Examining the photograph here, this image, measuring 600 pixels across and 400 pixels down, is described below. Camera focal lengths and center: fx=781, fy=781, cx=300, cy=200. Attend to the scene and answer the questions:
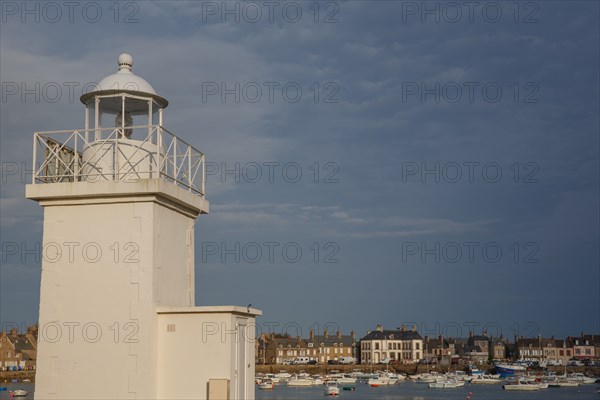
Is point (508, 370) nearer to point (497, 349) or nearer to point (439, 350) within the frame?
point (439, 350)

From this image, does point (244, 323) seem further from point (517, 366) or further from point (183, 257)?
point (517, 366)

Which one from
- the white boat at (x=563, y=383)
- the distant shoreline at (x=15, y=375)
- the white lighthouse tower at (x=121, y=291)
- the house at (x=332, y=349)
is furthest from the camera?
the house at (x=332, y=349)

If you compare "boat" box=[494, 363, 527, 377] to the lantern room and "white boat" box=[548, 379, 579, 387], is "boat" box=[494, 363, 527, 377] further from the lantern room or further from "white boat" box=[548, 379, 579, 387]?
the lantern room

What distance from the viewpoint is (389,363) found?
160750 millimetres

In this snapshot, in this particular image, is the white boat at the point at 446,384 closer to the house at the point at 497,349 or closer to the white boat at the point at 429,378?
the white boat at the point at 429,378

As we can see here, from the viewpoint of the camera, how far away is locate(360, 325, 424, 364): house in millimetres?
166375

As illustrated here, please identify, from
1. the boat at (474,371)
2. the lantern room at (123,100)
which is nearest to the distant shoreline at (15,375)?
the boat at (474,371)

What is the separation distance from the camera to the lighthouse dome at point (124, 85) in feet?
45.0

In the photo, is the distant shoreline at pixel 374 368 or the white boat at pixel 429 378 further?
the distant shoreline at pixel 374 368

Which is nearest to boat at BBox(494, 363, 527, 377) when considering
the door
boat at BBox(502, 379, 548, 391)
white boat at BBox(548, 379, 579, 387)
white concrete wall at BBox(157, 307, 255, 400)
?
white boat at BBox(548, 379, 579, 387)

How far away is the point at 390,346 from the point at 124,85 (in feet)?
522

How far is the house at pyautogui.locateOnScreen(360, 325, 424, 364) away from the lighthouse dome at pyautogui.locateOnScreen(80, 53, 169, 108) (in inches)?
6130

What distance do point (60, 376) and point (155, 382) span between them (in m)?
1.65

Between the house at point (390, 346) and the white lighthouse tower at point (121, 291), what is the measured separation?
156 m
